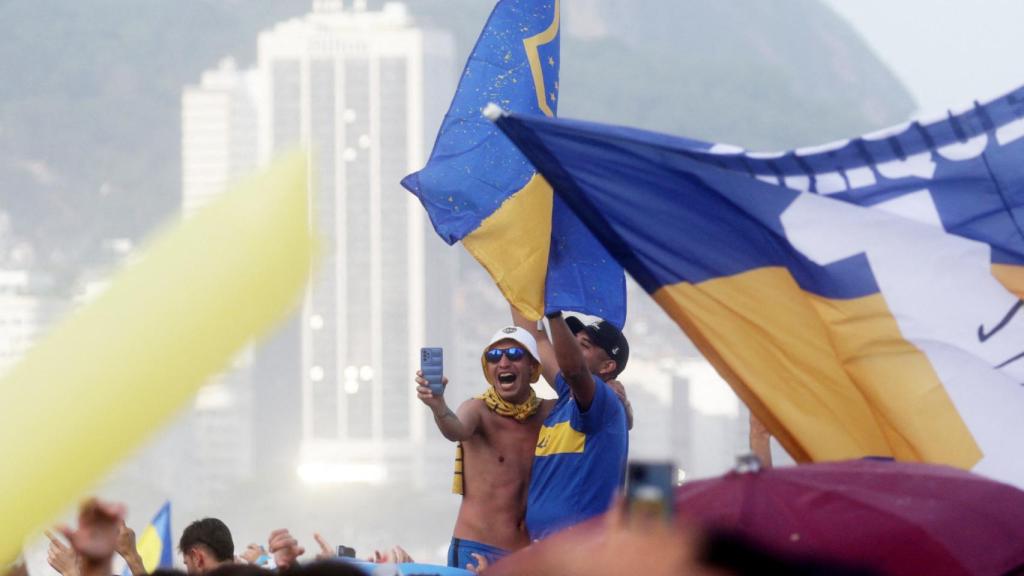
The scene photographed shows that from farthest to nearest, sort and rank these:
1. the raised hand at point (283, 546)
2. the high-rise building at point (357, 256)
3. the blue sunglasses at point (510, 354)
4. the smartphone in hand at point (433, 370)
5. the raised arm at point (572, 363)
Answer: the high-rise building at point (357, 256) < the blue sunglasses at point (510, 354) < the smartphone in hand at point (433, 370) < the raised arm at point (572, 363) < the raised hand at point (283, 546)

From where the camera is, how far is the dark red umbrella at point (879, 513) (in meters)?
3.12

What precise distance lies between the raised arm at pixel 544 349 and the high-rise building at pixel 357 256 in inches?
3699

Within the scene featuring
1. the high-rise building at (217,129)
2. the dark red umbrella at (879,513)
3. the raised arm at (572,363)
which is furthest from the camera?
the high-rise building at (217,129)

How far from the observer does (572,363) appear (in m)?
5.64

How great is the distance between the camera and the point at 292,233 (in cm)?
240

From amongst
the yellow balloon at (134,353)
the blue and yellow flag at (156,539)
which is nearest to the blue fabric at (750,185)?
the yellow balloon at (134,353)

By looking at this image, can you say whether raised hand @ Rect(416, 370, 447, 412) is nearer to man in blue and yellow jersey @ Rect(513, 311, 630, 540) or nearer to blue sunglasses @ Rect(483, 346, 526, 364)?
blue sunglasses @ Rect(483, 346, 526, 364)

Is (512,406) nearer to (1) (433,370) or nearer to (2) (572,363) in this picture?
(1) (433,370)

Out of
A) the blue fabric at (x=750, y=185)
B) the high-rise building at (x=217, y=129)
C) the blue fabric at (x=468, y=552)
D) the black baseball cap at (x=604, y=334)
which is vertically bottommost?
the blue fabric at (x=468, y=552)

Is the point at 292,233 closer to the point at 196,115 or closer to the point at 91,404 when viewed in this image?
the point at 91,404

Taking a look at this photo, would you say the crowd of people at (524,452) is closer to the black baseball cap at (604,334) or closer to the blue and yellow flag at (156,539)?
the black baseball cap at (604,334)

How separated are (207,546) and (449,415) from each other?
2.98ft

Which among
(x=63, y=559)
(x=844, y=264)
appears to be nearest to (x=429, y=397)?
(x=63, y=559)

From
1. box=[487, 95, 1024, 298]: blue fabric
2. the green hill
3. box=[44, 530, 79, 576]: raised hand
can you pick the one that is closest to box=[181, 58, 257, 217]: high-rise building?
the green hill
